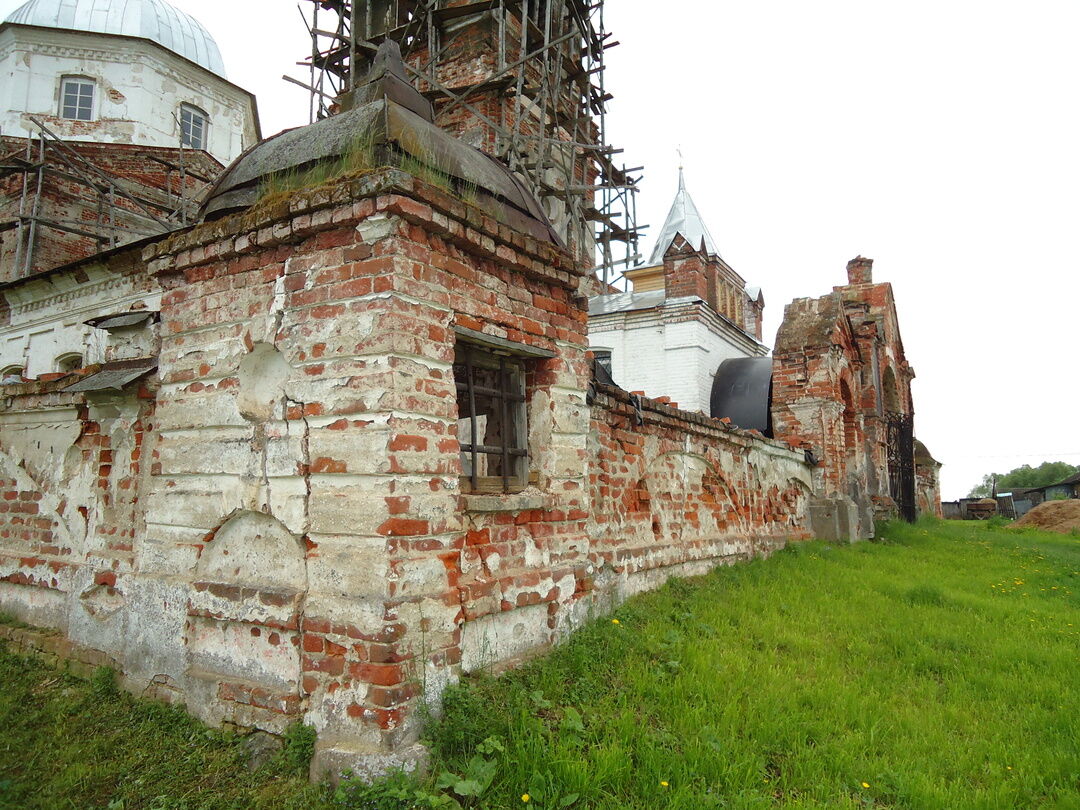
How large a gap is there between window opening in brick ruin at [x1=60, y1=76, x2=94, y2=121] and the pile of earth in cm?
2805

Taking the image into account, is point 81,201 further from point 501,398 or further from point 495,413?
point 501,398

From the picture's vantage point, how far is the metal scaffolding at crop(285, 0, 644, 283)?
51.1 ft

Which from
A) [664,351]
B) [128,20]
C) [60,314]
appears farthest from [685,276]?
[128,20]

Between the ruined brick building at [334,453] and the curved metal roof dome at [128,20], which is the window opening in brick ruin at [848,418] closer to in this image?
the ruined brick building at [334,453]

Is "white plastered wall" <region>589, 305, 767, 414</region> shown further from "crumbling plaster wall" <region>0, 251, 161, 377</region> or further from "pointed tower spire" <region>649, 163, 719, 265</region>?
"crumbling plaster wall" <region>0, 251, 161, 377</region>

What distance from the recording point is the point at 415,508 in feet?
11.0

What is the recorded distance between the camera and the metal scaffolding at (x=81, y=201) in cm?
1709

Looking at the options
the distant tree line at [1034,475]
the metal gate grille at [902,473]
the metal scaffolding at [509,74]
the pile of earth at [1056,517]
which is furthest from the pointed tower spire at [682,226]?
the distant tree line at [1034,475]

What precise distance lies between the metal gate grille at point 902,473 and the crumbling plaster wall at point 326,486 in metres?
12.9

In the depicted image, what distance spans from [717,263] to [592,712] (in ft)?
53.6

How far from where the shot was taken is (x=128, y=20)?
21.0 metres

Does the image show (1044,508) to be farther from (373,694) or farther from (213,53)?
(213,53)

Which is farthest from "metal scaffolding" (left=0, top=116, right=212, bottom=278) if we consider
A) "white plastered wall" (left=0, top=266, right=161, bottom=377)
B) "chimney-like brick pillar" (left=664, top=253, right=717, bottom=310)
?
"chimney-like brick pillar" (left=664, top=253, right=717, bottom=310)

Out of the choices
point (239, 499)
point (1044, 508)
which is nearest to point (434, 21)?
point (239, 499)
